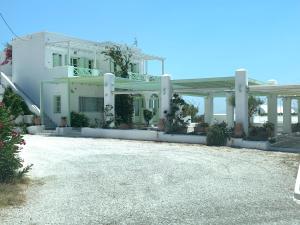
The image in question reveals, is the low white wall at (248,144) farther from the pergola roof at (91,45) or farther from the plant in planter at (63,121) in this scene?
the pergola roof at (91,45)

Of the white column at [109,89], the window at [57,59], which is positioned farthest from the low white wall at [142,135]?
the window at [57,59]

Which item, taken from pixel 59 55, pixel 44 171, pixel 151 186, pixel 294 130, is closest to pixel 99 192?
pixel 151 186

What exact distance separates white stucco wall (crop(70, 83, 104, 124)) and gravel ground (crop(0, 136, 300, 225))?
14969mm

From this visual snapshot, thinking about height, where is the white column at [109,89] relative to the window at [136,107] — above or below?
above

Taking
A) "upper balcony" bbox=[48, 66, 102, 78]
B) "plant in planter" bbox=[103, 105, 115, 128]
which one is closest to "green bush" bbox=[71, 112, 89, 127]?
"upper balcony" bbox=[48, 66, 102, 78]

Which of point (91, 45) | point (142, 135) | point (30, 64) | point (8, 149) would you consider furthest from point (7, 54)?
point (8, 149)

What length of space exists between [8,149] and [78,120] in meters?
20.6

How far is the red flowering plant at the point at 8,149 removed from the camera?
1172 cm

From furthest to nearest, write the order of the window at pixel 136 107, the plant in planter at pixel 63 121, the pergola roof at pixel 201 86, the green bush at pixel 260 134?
1. the window at pixel 136 107
2. the plant in planter at pixel 63 121
3. the pergola roof at pixel 201 86
4. the green bush at pixel 260 134

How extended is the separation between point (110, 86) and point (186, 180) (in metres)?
17.9

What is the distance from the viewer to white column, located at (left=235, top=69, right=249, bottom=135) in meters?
23.3

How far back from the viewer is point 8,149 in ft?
38.8

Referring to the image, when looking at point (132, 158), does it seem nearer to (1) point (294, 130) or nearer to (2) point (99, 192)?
(2) point (99, 192)

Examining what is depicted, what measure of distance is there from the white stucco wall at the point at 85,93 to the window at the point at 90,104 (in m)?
0.24
